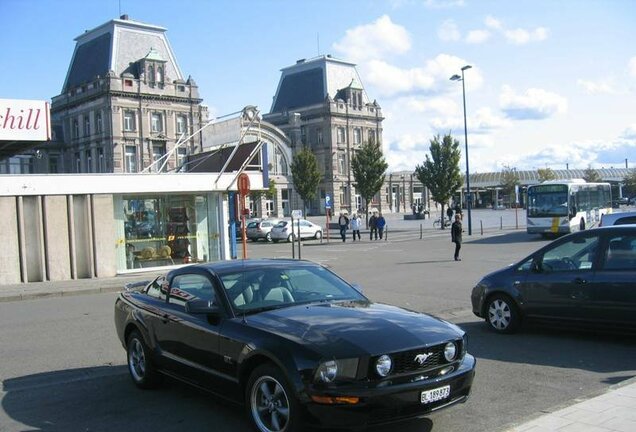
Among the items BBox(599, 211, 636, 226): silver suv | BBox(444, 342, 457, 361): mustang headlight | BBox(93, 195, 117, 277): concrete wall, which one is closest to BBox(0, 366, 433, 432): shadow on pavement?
BBox(444, 342, 457, 361): mustang headlight

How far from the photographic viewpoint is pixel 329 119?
98500mm

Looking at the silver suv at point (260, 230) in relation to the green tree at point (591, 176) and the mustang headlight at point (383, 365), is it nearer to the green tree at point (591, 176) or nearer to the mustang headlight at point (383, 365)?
the mustang headlight at point (383, 365)

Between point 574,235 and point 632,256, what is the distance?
84 cm

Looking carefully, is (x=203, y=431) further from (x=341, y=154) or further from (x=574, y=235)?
(x=341, y=154)

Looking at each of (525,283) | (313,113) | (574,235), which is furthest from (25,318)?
(313,113)

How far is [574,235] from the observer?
8.49m

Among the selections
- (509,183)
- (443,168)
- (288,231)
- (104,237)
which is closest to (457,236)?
(104,237)

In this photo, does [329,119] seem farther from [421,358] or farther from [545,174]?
[421,358]

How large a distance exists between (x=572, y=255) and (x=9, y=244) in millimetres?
15771

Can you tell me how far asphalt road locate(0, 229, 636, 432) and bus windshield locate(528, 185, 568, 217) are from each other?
68.9ft

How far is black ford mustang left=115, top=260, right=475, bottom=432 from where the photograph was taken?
4.30m

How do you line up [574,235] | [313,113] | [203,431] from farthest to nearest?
1. [313,113]
2. [574,235]
3. [203,431]

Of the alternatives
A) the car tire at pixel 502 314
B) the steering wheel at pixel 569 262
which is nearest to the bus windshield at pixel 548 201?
the car tire at pixel 502 314

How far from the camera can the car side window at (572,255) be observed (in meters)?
8.18
